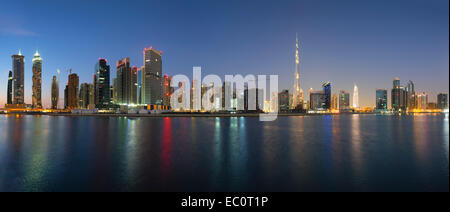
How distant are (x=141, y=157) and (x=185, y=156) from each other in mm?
4159

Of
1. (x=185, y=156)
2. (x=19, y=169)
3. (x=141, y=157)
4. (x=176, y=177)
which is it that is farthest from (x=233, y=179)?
(x=19, y=169)

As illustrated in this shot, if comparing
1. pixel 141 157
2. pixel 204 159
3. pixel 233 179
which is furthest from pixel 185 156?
pixel 233 179

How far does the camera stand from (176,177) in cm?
1448

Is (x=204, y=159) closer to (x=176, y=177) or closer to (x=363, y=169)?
(x=176, y=177)

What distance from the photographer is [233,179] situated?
1438 centimetres
